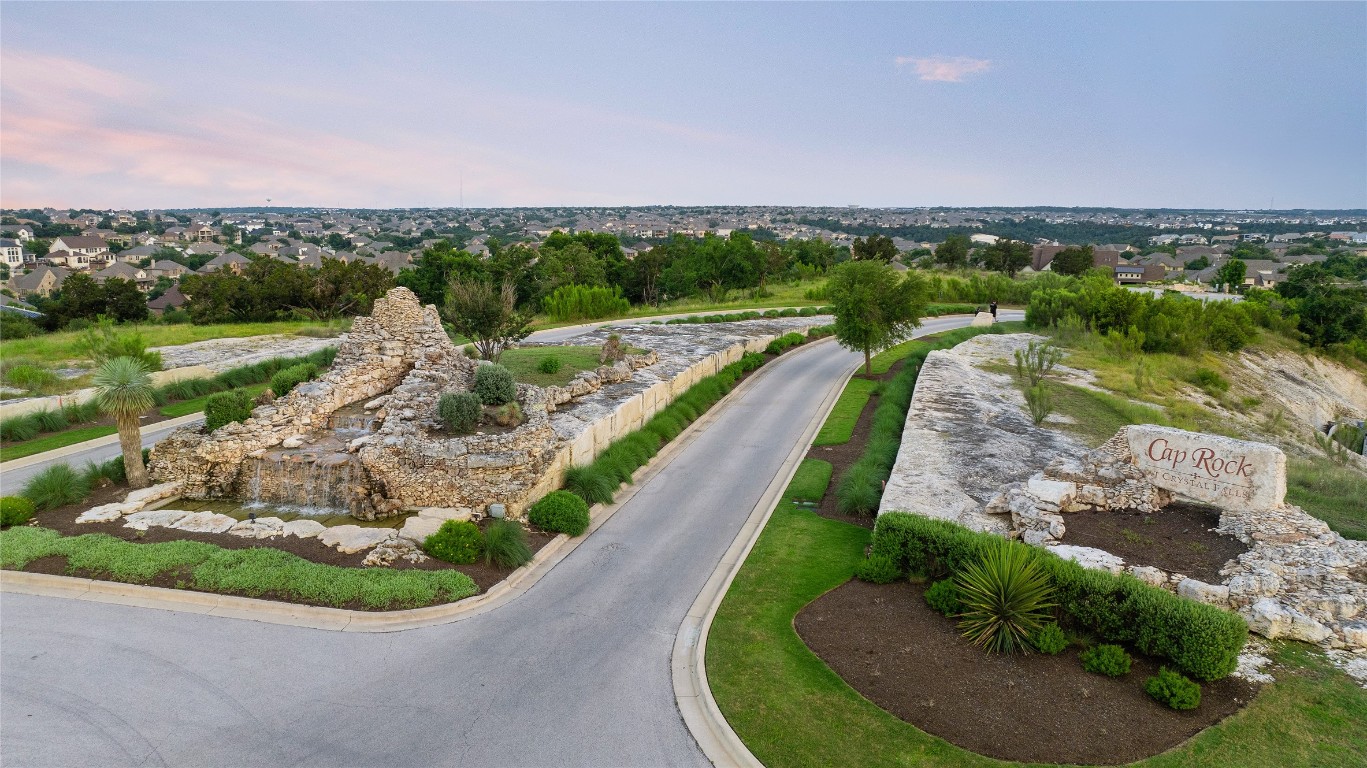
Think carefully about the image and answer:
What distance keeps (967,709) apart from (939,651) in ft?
4.16

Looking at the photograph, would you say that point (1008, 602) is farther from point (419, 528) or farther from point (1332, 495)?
point (1332, 495)

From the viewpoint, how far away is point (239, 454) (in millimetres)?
16656

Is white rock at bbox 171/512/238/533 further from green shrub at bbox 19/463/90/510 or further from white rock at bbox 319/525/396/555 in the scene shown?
green shrub at bbox 19/463/90/510

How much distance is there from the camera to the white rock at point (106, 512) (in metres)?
14.3

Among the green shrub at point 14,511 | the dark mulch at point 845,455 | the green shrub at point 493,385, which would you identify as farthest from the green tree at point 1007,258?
the green shrub at point 14,511

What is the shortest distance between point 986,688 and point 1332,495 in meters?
13.6

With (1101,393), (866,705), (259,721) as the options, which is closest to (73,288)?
(259,721)

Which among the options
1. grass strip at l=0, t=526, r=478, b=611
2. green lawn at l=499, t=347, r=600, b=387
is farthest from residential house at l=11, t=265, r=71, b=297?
grass strip at l=0, t=526, r=478, b=611

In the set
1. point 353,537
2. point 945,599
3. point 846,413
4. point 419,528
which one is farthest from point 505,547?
point 846,413

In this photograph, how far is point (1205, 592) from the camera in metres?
10.5

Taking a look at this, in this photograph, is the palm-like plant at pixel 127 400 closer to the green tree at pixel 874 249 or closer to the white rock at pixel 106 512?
the white rock at pixel 106 512

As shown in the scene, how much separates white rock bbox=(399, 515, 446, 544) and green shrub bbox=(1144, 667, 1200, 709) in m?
12.0

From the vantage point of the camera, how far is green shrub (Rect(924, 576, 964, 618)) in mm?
10938

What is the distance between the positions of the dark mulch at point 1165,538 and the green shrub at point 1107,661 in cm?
279
